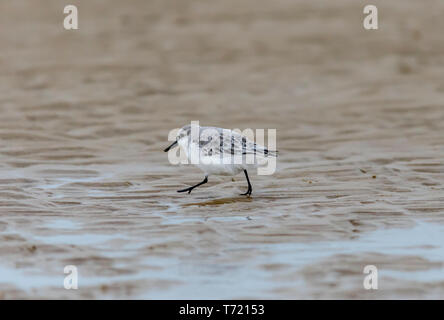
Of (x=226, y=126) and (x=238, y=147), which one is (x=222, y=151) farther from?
(x=226, y=126)

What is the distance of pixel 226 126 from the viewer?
45.6 ft

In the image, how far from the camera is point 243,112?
14711 millimetres

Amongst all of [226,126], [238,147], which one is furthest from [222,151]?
[226,126]

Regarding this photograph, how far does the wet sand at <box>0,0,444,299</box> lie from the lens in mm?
7566

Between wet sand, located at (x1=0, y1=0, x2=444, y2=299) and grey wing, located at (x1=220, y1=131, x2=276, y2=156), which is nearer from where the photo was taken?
wet sand, located at (x1=0, y1=0, x2=444, y2=299)

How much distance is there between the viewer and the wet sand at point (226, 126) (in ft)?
24.8

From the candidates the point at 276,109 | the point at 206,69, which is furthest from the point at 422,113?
the point at 206,69

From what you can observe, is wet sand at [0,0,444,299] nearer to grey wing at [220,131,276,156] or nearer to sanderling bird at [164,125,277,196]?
sanderling bird at [164,125,277,196]

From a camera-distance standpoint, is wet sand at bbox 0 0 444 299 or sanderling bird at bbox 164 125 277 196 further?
sanderling bird at bbox 164 125 277 196

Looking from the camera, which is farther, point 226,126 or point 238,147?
point 226,126

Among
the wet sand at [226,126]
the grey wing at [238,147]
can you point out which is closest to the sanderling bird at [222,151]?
the grey wing at [238,147]

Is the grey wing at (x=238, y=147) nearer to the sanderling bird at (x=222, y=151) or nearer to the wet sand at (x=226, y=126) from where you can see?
the sanderling bird at (x=222, y=151)

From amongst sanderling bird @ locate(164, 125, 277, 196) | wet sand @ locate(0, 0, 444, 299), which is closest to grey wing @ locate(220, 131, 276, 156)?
sanderling bird @ locate(164, 125, 277, 196)

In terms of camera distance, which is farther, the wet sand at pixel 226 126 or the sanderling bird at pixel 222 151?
the sanderling bird at pixel 222 151
